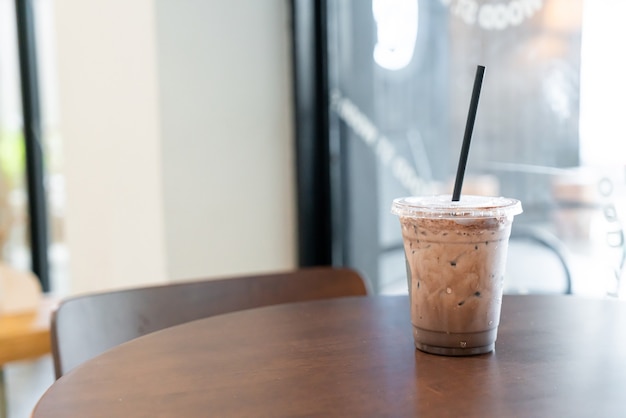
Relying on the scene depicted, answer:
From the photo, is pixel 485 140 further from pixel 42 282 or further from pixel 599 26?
pixel 42 282

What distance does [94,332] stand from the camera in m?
1.33

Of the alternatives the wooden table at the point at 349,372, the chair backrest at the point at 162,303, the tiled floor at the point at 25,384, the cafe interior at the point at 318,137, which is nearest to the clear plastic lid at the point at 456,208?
the wooden table at the point at 349,372

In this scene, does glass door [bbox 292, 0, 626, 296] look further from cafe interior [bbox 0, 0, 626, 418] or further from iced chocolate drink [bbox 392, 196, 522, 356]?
iced chocolate drink [bbox 392, 196, 522, 356]

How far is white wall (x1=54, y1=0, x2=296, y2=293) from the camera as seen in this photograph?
2379 millimetres

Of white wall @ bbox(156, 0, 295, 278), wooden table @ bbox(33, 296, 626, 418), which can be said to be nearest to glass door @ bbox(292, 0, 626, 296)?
white wall @ bbox(156, 0, 295, 278)

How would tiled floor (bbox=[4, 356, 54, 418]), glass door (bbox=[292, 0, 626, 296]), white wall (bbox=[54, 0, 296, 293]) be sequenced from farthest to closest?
tiled floor (bbox=[4, 356, 54, 418]), white wall (bbox=[54, 0, 296, 293]), glass door (bbox=[292, 0, 626, 296])

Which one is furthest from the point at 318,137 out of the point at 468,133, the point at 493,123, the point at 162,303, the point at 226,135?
the point at 468,133

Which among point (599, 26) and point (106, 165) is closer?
point (599, 26)

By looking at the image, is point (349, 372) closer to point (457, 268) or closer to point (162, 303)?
point (457, 268)

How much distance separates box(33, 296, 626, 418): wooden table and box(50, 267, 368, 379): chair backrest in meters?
0.26

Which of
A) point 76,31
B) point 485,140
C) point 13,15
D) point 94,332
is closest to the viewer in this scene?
point 94,332

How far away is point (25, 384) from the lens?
11.3 ft

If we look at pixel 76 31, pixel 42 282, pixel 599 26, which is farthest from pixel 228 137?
pixel 42 282

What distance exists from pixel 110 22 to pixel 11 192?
2.11 metres
